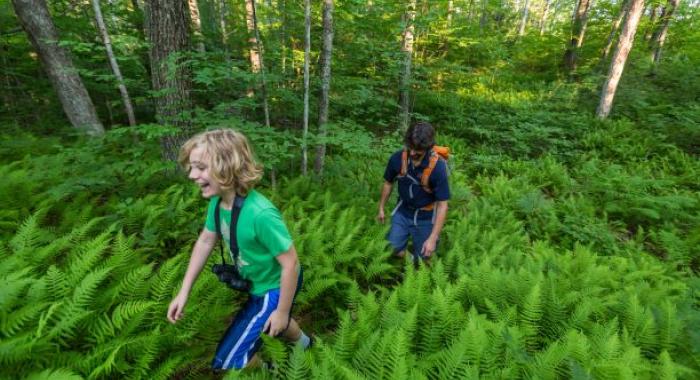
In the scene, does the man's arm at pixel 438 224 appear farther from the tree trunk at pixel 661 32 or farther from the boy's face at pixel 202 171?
the tree trunk at pixel 661 32

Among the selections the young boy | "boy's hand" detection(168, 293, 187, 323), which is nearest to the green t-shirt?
the young boy

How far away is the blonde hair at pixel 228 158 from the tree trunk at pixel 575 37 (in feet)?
63.1

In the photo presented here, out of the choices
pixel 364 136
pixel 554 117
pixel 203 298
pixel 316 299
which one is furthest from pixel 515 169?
pixel 203 298

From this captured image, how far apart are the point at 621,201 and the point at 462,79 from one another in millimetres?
6958

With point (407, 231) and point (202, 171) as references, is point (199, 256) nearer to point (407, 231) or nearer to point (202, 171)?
point (202, 171)

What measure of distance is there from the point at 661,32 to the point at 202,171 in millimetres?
21756

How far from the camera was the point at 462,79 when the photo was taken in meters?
12.1

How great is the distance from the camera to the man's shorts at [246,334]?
223 centimetres

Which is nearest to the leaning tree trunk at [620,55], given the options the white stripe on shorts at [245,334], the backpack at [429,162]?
the backpack at [429,162]

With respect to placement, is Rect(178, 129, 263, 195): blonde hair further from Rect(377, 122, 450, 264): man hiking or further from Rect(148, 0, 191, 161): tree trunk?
Rect(148, 0, 191, 161): tree trunk

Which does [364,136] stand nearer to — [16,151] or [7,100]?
[16,151]

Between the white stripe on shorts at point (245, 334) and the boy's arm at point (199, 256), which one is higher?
the boy's arm at point (199, 256)

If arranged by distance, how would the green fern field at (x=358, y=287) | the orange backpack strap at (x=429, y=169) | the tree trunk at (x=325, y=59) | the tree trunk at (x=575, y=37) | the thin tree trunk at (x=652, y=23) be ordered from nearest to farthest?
the green fern field at (x=358, y=287)
the orange backpack strap at (x=429, y=169)
the tree trunk at (x=325, y=59)
the thin tree trunk at (x=652, y=23)
the tree trunk at (x=575, y=37)

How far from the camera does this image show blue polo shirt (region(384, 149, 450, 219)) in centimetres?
364
